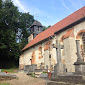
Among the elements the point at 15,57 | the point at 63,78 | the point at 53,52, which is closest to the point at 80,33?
the point at 53,52

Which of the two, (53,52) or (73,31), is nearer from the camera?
(73,31)

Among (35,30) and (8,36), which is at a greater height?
(35,30)

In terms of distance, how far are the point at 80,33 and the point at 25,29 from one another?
83.6 ft

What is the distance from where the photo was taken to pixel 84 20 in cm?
1003

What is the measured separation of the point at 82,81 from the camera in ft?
14.6

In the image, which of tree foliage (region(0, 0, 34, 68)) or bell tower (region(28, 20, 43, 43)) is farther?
bell tower (region(28, 20, 43, 43))

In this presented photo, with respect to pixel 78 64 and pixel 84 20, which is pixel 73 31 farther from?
pixel 78 64

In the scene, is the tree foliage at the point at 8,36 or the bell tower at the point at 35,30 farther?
the bell tower at the point at 35,30

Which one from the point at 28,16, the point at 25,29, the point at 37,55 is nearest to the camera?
the point at 37,55

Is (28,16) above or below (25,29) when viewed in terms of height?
above

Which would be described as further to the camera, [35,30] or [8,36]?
[35,30]

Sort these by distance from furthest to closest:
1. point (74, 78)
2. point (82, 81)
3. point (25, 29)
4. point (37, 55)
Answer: point (25, 29), point (37, 55), point (74, 78), point (82, 81)

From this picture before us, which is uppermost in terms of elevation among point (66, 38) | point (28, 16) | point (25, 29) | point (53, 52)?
point (28, 16)

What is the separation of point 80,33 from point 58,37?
111 inches
